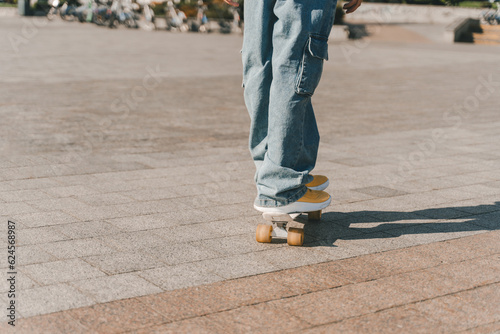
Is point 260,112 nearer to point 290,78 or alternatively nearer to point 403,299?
point 290,78

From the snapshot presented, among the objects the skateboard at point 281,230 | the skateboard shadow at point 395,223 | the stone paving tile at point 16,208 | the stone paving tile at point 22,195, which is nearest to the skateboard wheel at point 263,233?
the skateboard at point 281,230

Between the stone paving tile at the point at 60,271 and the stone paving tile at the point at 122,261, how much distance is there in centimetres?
5

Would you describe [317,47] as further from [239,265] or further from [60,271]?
[60,271]

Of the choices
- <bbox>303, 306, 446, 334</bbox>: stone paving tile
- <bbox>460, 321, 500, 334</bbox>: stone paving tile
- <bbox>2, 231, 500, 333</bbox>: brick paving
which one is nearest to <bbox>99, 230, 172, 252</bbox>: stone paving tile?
<bbox>2, 231, 500, 333</bbox>: brick paving

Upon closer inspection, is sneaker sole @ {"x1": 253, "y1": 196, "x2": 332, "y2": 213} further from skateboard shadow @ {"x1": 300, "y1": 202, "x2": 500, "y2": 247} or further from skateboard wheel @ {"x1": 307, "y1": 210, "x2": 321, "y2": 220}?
skateboard wheel @ {"x1": 307, "y1": 210, "x2": 321, "y2": 220}

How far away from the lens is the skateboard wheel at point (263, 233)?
148 inches

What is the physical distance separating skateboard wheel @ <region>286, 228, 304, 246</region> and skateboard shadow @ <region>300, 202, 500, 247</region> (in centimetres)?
10

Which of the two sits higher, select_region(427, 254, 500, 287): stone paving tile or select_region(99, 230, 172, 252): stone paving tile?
select_region(427, 254, 500, 287): stone paving tile

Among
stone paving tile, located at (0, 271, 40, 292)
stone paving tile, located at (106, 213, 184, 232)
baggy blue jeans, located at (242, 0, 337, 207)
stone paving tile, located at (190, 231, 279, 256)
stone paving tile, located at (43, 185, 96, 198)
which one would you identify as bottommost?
stone paving tile, located at (43, 185, 96, 198)

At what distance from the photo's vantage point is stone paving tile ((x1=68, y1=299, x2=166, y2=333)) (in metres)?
2.67

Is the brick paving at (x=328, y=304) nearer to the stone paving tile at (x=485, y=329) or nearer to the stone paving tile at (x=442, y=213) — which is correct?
the stone paving tile at (x=485, y=329)

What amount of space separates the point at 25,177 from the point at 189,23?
25525 millimetres

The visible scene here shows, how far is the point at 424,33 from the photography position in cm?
2684

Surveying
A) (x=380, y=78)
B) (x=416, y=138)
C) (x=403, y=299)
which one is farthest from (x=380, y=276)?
(x=380, y=78)
